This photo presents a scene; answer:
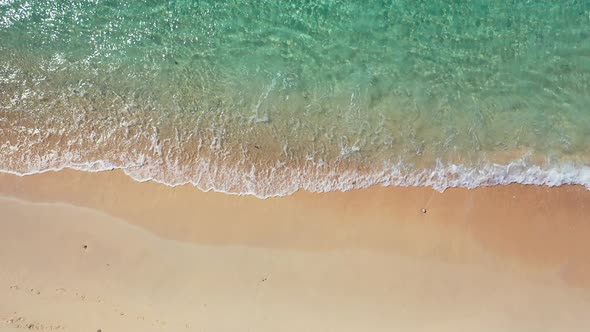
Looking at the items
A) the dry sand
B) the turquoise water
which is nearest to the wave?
the turquoise water

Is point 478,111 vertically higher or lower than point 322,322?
higher

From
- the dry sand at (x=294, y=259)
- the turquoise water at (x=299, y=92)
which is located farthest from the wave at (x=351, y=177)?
the dry sand at (x=294, y=259)

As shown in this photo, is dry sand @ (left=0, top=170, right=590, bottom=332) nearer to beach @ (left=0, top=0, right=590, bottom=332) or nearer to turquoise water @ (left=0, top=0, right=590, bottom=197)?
beach @ (left=0, top=0, right=590, bottom=332)

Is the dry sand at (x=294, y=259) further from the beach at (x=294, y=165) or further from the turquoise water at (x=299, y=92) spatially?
the turquoise water at (x=299, y=92)

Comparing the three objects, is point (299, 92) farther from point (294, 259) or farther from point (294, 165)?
point (294, 259)

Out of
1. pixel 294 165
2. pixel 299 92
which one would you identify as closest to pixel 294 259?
pixel 294 165

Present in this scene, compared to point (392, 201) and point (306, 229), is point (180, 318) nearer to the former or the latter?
point (306, 229)

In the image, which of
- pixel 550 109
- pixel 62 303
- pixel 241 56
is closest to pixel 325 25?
pixel 241 56
